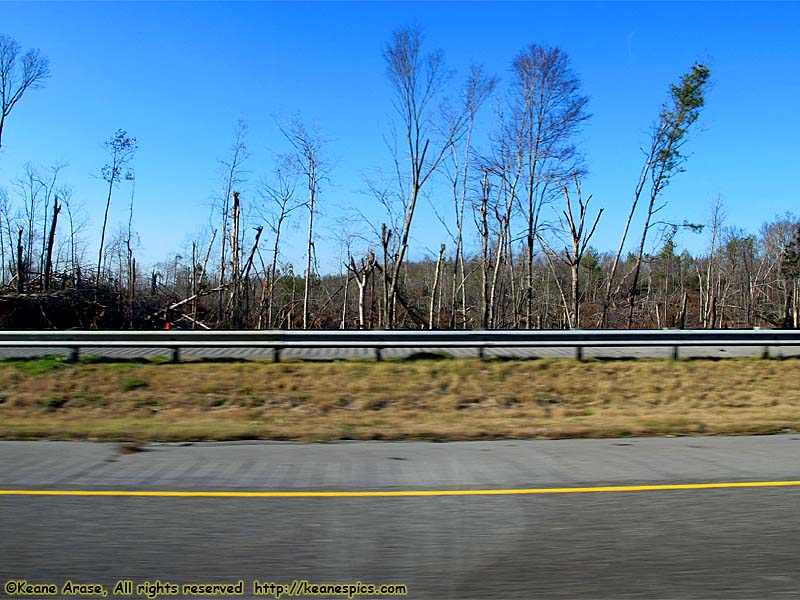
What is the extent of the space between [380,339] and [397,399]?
2669 mm

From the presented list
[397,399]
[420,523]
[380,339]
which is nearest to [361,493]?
[420,523]

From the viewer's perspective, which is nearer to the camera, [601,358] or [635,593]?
[635,593]

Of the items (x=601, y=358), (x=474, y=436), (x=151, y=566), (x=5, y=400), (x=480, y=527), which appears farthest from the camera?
(x=601, y=358)

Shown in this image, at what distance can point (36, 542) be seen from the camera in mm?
4574

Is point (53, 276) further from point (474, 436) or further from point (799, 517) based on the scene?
point (799, 517)

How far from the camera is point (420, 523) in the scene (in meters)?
5.07

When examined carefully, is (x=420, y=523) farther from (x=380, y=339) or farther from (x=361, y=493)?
(x=380, y=339)

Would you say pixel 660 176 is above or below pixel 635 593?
above

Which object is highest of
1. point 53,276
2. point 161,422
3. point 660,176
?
point 660,176

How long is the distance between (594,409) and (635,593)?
30.0ft

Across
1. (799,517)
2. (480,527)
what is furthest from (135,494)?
(799,517)

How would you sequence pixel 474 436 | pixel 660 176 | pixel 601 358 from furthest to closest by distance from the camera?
pixel 660 176
pixel 601 358
pixel 474 436

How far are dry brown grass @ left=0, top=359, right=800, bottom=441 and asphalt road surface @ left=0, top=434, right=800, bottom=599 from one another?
6.10 feet

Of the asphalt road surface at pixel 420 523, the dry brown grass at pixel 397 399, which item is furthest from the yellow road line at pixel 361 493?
the dry brown grass at pixel 397 399
